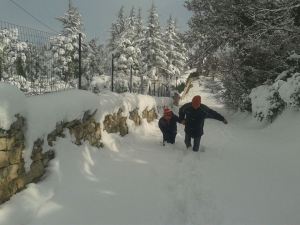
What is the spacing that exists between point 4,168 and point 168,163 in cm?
471

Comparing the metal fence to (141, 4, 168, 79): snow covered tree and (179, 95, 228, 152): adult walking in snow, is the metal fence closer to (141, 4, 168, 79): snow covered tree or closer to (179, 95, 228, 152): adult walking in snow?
(179, 95, 228, 152): adult walking in snow

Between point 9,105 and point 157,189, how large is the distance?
303 centimetres

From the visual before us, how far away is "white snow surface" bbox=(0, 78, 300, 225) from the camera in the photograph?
5.61m

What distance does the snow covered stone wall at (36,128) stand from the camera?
17.0 feet

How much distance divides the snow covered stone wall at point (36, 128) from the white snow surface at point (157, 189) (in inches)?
6.7

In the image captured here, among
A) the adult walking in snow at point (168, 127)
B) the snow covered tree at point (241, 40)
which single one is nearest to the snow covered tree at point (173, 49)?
the snow covered tree at point (241, 40)

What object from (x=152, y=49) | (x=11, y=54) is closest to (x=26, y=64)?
(x=11, y=54)

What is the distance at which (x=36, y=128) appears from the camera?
5.98 m

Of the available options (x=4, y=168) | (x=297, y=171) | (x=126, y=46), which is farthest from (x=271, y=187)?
(x=126, y=46)

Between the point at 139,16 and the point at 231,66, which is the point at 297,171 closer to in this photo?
the point at 231,66

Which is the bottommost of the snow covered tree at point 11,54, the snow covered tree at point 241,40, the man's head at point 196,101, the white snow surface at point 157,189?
the white snow surface at point 157,189

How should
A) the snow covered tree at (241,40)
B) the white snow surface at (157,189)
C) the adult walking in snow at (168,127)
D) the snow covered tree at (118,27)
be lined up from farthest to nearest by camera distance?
1. the snow covered tree at (118,27)
2. the snow covered tree at (241,40)
3. the adult walking in snow at (168,127)
4. the white snow surface at (157,189)

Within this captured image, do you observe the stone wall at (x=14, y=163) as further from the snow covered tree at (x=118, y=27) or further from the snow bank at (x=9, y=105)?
the snow covered tree at (x=118, y=27)

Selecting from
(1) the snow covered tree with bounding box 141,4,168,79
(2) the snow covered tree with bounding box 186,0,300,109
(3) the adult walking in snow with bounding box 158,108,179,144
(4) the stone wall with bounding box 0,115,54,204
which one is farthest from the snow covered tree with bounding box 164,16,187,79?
(4) the stone wall with bounding box 0,115,54,204
